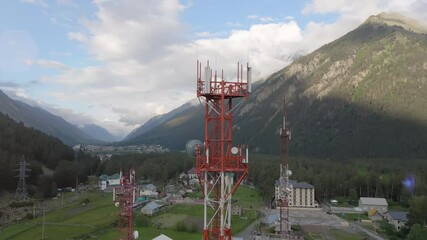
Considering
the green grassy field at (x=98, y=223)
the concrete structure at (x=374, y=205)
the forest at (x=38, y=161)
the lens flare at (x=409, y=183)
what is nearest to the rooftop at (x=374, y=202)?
the concrete structure at (x=374, y=205)

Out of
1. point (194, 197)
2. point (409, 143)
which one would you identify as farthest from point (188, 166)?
point (409, 143)

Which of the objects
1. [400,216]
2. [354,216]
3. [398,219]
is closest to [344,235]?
[398,219]

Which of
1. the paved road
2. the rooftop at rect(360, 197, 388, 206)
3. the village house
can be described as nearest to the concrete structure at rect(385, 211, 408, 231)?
the paved road

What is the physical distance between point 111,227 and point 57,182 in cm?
6249

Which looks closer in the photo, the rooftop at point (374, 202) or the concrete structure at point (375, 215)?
the concrete structure at point (375, 215)

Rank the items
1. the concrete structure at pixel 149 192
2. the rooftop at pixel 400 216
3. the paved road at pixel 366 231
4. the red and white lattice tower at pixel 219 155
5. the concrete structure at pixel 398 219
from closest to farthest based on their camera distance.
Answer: the red and white lattice tower at pixel 219 155 < the paved road at pixel 366 231 < the concrete structure at pixel 398 219 < the rooftop at pixel 400 216 < the concrete structure at pixel 149 192

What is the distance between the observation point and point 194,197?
110938 millimetres

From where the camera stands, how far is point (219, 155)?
872 inches

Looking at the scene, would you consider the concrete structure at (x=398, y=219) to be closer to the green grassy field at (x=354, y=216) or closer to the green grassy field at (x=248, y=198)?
the green grassy field at (x=354, y=216)

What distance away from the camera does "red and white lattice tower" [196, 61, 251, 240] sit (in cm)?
2166

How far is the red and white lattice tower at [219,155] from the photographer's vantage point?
853 inches

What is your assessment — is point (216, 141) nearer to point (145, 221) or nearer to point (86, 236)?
point (86, 236)

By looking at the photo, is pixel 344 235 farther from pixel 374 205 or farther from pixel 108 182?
pixel 108 182

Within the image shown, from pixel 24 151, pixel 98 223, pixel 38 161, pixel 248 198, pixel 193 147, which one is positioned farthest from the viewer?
pixel 38 161
